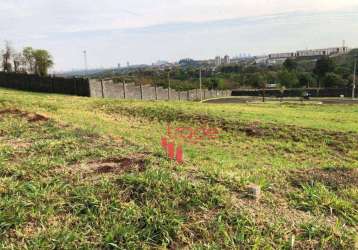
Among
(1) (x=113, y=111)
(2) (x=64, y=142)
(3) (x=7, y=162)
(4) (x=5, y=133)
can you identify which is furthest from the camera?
(1) (x=113, y=111)

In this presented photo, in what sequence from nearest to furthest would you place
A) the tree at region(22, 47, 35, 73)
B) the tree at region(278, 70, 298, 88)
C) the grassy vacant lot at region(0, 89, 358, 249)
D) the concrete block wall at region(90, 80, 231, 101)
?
the grassy vacant lot at region(0, 89, 358, 249), the concrete block wall at region(90, 80, 231, 101), the tree at region(22, 47, 35, 73), the tree at region(278, 70, 298, 88)

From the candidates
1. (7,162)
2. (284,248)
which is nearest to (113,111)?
(7,162)

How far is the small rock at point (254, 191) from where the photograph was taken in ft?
11.1

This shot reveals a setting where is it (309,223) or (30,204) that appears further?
(30,204)

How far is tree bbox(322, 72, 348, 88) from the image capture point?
7456 cm

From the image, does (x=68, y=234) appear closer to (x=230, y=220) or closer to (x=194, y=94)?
(x=230, y=220)

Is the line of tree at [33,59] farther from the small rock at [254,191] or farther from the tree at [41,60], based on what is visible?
the small rock at [254,191]

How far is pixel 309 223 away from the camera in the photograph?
2.98 meters

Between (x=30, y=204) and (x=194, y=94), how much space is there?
1893 inches

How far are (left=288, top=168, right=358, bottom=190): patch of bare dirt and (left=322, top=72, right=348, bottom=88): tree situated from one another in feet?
249

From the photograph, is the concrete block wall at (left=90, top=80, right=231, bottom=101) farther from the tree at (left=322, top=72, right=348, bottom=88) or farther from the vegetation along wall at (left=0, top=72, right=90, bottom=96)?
the tree at (left=322, top=72, right=348, bottom=88)

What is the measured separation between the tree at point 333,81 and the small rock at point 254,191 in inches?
3029

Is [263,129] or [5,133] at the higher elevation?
[5,133]
